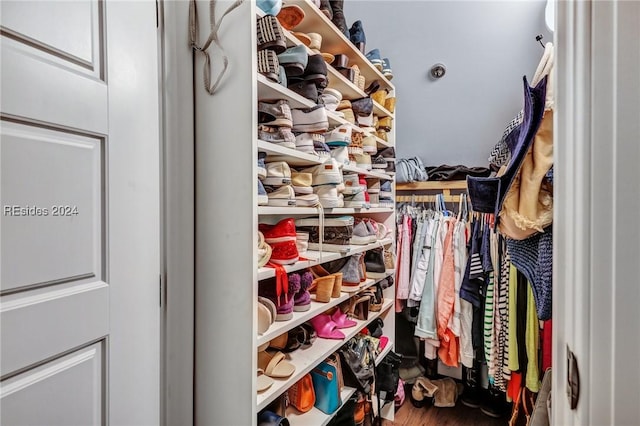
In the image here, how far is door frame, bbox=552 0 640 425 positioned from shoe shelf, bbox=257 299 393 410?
795 mm

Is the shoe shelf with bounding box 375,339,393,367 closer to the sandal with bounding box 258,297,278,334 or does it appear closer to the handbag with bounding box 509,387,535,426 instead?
the handbag with bounding box 509,387,535,426

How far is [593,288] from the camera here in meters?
0.44

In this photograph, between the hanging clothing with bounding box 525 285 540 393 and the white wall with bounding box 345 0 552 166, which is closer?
the hanging clothing with bounding box 525 285 540 393

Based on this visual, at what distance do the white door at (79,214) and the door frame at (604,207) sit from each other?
0.84m

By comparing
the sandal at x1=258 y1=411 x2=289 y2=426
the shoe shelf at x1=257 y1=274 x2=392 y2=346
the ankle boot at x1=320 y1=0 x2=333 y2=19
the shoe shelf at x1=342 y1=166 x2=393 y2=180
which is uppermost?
the ankle boot at x1=320 y1=0 x2=333 y2=19

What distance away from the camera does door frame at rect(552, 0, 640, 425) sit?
41cm

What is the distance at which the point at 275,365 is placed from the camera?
46.8 inches

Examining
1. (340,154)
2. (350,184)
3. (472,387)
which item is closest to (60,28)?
(340,154)

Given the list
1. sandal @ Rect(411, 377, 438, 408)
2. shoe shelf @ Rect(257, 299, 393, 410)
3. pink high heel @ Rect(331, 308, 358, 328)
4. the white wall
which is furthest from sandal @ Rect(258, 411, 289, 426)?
the white wall

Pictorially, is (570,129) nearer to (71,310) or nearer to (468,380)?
(71,310)

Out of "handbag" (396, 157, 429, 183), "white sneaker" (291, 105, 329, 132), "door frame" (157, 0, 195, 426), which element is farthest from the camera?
"handbag" (396, 157, 429, 183)

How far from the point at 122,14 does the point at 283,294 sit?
0.87 m

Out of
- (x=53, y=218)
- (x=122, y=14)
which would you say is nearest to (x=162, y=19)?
(x=122, y=14)

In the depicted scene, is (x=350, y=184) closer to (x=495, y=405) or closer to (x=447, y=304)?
(x=447, y=304)
